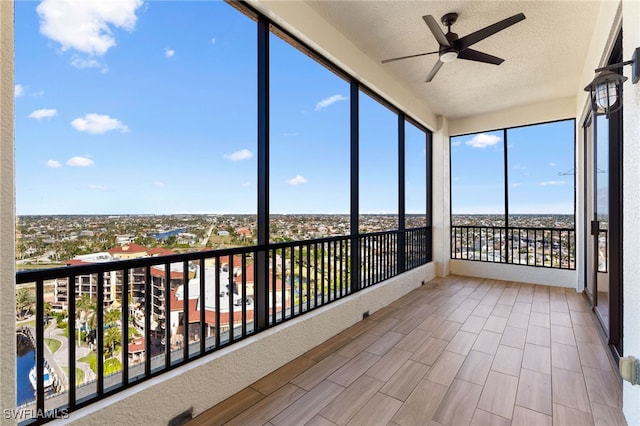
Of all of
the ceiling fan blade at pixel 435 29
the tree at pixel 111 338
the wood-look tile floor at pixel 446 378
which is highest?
the ceiling fan blade at pixel 435 29

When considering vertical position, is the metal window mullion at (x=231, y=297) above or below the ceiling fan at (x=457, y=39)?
below

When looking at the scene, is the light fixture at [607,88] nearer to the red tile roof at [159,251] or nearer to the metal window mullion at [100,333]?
the red tile roof at [159,251]

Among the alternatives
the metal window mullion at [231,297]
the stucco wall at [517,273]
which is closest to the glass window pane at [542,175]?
the stucco wall at [517,273]

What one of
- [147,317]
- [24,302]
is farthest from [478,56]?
[24,302]

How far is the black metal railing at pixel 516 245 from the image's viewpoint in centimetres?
455

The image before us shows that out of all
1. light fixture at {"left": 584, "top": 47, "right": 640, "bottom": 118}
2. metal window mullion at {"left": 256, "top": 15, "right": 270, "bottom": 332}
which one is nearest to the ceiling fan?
light fixture at {"left": 584, "top": 47, "right": 640, "bottom": 118}

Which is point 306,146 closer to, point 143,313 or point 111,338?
point 143,313

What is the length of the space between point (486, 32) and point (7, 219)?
3.10 meters

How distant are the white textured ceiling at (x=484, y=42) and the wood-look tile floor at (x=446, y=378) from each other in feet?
9.46

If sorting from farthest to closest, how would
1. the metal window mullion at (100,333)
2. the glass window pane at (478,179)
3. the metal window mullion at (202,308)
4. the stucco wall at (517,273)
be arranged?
the glass window pane at (478,179) < the stucco wall at (517,273) < the metal window mullion at (202,308) < the metal window mullion at (100,333)

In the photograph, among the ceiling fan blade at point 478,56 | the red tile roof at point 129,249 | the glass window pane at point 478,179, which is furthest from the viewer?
the glass window pane at point 478,179

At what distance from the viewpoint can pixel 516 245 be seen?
4938 mm

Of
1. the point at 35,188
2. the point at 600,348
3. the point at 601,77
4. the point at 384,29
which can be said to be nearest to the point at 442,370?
the point at 600,348

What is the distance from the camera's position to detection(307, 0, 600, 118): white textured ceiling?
2.47m
